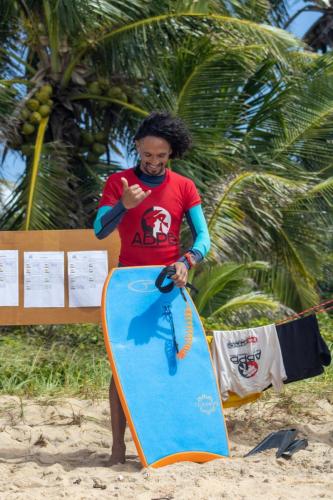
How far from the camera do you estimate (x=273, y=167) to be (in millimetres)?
9180

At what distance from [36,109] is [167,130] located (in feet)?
17.1

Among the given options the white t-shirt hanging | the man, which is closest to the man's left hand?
the man

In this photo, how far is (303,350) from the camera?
4.82 m

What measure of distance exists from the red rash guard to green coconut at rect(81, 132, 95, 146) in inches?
221

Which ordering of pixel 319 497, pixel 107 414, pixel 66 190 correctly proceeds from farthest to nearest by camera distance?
pixel 66 190 → pixel 107 414 → pixel 319 497

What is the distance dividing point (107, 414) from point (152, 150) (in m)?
2.13

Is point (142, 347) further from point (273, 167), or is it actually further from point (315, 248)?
point (315, 248)

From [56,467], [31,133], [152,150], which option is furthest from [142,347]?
[31,133]

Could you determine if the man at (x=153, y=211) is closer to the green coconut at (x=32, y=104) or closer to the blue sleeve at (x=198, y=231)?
the blue sleeve at (x=198, y=231)

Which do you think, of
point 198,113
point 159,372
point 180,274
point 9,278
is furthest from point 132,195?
point 198,113

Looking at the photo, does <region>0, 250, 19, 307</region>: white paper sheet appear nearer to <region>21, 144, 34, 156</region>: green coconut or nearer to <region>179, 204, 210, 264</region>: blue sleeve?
<region>179, 204, 210, 264</region>: blue sleeve

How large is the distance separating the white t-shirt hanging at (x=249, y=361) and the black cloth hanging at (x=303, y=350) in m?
0.05

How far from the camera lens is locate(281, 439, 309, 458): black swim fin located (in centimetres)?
386

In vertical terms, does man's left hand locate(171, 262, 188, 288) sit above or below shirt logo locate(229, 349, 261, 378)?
above
